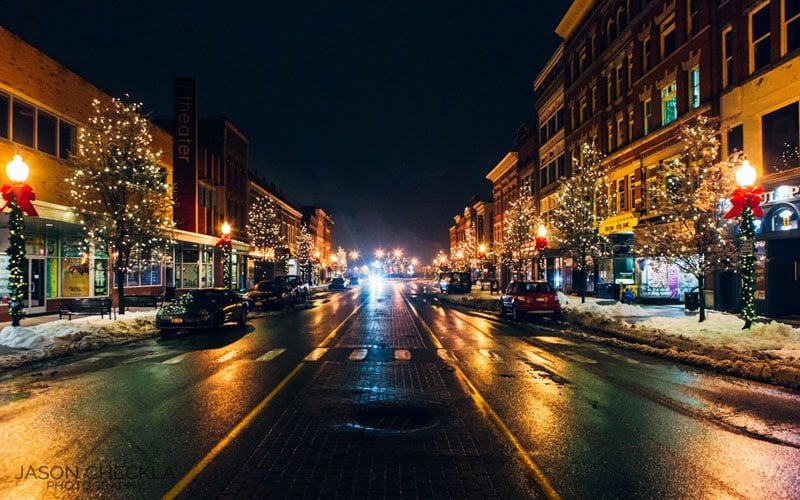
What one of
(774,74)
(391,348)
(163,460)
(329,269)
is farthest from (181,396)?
(329,269)

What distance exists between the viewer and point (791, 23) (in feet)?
65.4

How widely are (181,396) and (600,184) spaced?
29113 mm

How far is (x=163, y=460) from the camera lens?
602cm

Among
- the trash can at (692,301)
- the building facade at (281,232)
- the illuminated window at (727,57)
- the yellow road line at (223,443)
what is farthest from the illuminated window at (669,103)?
the building facade at (281,232)

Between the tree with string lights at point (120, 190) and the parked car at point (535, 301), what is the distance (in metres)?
15.5

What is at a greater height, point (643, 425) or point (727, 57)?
point (727, 57)

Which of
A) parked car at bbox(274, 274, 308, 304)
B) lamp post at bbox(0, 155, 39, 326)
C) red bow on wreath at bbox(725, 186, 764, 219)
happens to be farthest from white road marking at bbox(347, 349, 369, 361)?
parked car at bbox(274, 274, 308, 304)

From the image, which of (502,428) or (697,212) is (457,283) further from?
(502,428)

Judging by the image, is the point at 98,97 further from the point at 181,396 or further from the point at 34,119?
the point at 181,396

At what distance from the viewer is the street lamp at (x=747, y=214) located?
15175 millimetres

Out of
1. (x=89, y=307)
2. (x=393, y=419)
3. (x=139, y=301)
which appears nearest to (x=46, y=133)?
(x=139, y=301)

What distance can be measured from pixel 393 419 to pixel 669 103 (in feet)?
89.8

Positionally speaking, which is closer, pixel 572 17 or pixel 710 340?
pixel 710 340

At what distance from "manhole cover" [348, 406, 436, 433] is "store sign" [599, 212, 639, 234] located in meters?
26.6
